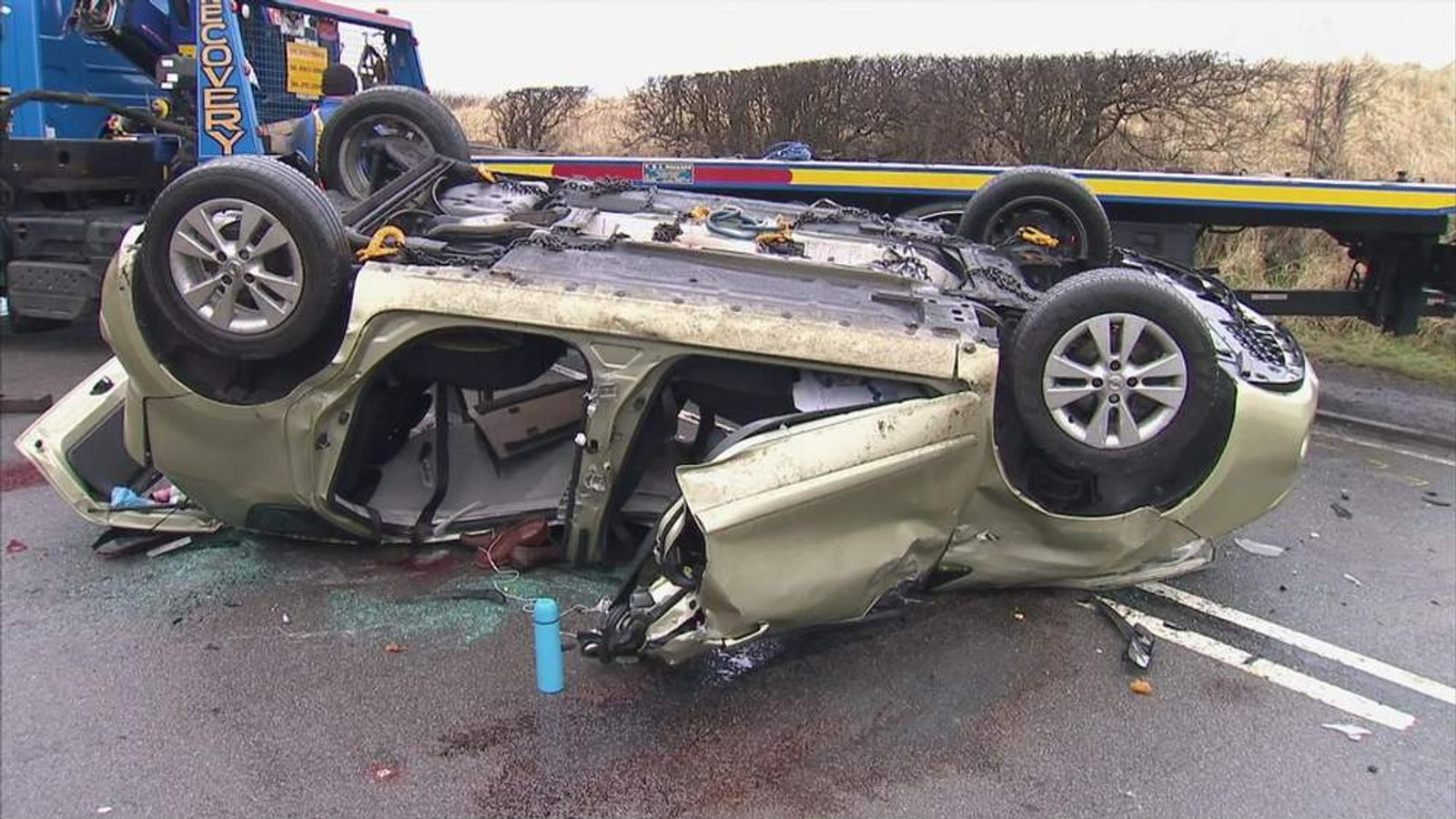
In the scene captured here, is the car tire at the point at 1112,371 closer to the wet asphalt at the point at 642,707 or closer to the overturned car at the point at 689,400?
the overturned car at the point at 689,400

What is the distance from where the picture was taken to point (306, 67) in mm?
7512

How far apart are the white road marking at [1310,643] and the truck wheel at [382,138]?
11.5 feet

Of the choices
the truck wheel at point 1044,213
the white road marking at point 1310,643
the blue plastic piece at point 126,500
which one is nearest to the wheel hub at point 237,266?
the blue plastic piece at point 126,500

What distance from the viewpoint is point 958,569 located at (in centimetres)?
336

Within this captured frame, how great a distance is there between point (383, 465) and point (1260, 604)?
3.43 meters

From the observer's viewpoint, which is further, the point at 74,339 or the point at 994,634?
the point at 74,339

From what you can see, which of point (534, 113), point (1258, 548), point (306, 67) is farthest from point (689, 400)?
point (534, 113)

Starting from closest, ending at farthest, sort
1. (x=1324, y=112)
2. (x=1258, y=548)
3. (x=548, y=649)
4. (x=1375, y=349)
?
(x=548, y=649), (x=1258, y=548), (x=1375, y=349), (x=1324, y=112)

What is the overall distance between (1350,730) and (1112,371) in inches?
51.9

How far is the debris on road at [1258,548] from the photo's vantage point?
4414mm

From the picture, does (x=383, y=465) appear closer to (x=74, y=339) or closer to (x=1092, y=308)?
(x=1092, y=308)

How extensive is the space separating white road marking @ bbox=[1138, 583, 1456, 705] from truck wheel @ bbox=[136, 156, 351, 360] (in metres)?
3.20

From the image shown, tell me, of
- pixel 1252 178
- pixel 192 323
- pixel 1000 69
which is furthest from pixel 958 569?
pixel 1000 69

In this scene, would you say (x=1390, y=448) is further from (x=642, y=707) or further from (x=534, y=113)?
(x=534, y=113)
